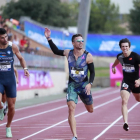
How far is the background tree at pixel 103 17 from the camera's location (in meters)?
85.9

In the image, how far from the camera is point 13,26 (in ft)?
110

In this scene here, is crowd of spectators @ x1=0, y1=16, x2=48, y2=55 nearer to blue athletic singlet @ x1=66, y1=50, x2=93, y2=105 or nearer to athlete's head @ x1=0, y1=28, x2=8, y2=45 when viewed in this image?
athlete's head @ x1=0, y1=28, x2=8, y2=45

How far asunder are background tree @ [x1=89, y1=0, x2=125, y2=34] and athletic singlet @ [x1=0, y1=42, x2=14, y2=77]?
246 feet

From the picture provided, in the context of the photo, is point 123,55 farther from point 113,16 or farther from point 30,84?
point 113,16

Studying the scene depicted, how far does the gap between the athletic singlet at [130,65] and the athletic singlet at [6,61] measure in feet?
8.34

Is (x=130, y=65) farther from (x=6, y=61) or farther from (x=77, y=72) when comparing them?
(x=6, y=61)

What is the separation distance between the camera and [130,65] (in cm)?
1052

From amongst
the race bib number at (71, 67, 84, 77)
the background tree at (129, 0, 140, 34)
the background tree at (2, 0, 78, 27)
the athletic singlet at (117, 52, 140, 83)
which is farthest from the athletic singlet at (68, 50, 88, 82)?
the background tree at (129, 0, 140, 34)

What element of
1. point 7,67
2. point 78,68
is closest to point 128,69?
point 78,68

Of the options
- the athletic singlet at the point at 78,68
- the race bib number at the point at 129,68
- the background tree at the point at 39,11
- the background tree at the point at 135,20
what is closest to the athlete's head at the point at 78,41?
the athletic singlet at the point at 78,68

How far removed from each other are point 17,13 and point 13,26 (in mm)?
31634

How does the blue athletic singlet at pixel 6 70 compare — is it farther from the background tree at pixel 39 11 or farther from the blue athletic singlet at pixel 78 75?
the background tree at pixel 39 11

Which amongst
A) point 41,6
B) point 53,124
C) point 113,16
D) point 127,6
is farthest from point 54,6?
point 53,124

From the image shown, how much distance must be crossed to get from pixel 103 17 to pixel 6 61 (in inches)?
3115
